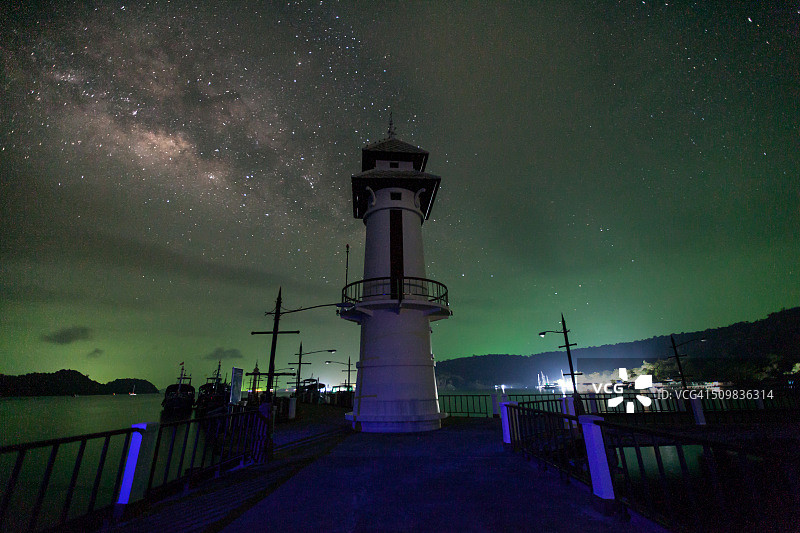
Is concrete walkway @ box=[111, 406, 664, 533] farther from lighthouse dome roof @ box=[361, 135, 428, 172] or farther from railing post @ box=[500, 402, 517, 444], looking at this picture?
lighthouse dome roof @ box=[361, 135, 428, 172]

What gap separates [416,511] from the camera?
5426mm

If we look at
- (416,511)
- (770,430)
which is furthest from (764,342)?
(416,511)

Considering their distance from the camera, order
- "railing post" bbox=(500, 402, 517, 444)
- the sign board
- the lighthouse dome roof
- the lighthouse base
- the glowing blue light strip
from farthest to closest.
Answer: the sign board < the lighthouse dome roof < the lighthouse base < "railing post" bbox=(500, 402, 517, 444) < the glowing blue light strip

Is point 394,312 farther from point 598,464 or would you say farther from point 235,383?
point 235,383

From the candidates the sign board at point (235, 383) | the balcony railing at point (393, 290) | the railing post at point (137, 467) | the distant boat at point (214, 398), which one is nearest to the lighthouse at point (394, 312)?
the balcony railing at point (393, 290)

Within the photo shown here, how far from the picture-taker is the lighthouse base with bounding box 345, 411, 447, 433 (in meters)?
14.3

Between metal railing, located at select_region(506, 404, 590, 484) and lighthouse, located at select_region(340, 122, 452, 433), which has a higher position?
lighthouse, located at select_region(340, 122, 452, 433)

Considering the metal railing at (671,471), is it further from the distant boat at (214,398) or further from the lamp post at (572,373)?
the distant boat at (214,398)

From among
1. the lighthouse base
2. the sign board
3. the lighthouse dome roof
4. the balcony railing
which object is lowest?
the lighthouse base

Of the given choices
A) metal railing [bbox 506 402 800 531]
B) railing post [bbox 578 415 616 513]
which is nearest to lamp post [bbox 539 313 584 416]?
metal railing [bbox 506 402 800 531]

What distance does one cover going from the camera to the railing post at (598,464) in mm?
5277

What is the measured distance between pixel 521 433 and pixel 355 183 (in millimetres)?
14056

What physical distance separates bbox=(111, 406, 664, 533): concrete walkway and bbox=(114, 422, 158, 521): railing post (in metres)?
0.36

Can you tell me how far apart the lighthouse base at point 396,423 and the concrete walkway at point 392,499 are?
16.7 ft
